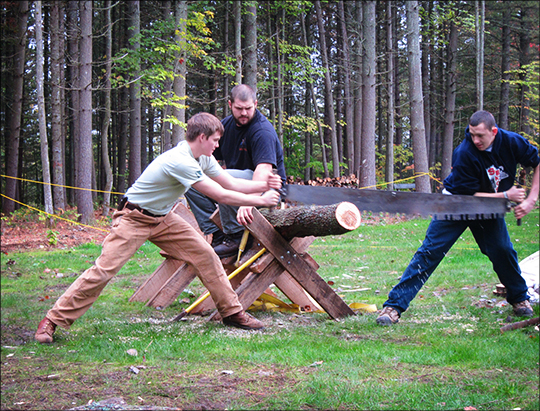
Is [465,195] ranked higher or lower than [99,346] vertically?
higher

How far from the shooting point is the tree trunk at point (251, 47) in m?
16.4

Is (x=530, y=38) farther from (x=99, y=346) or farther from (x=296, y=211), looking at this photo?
(x=99, y=346)

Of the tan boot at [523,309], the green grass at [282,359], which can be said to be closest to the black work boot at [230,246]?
the green grass at [282,359]

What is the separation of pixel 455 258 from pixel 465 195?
15.7 feet

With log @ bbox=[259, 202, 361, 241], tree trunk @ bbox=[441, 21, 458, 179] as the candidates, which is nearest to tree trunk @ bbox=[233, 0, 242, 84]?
tree trunk @ bbox=[441, 21, 458, 179]

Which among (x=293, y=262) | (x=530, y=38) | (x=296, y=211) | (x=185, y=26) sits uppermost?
(x=530, y=38)

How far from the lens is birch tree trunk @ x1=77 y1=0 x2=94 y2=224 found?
14.2 meters

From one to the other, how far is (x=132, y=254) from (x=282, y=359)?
169 centimetres

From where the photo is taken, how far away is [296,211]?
465 centimetres

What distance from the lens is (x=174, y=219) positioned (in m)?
4.55

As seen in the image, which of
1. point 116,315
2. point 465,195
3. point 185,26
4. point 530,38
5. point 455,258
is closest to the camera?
point 465,195

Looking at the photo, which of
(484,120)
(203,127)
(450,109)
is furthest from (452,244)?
(450,109)

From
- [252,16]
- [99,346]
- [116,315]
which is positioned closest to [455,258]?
[116,315]

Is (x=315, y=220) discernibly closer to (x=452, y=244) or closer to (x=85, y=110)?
(x=452, y=244)
